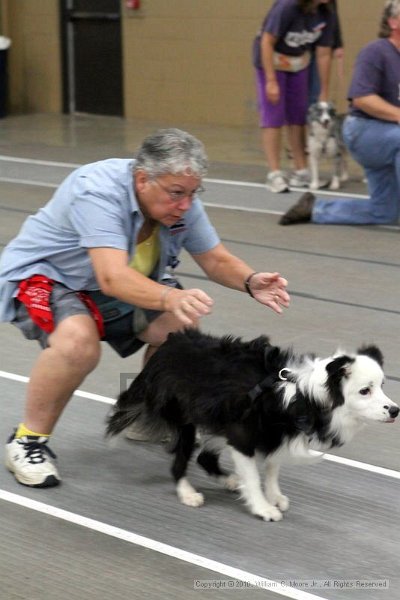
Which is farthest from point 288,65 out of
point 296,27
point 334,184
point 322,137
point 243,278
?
point 243,278

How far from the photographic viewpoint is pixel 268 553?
10.8 feet

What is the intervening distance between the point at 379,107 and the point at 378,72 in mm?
236

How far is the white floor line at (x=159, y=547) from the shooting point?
3.08 metres

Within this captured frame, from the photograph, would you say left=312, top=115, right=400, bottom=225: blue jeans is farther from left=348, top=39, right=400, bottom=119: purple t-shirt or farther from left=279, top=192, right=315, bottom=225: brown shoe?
left=348, top=39, right=400, bottom=119: purple t-shirt

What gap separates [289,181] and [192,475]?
5872 mm

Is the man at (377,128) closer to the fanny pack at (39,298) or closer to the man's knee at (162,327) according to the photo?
the man's knee at (162,327)

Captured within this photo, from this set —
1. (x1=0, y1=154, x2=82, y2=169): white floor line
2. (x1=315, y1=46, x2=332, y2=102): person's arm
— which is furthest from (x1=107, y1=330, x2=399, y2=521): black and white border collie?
(x1=0, y1=154, x2=82, y2=169): white floor line

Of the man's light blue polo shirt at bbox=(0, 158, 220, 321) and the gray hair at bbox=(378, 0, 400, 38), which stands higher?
the gray hair at bbox=(378, 0, 400, 38)

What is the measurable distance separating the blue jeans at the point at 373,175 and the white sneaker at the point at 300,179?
4.63ft

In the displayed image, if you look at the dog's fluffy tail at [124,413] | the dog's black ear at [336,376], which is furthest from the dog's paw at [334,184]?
the dog's black ear at [336,376]

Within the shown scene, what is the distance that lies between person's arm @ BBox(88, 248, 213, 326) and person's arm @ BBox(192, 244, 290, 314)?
0.35m

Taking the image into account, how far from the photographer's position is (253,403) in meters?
3.37

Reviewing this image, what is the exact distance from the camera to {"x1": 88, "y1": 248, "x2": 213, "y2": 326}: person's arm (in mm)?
3256

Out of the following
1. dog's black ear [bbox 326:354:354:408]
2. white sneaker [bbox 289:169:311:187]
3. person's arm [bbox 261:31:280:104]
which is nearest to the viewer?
dog's black ear [bbox 326:354:354:408]
